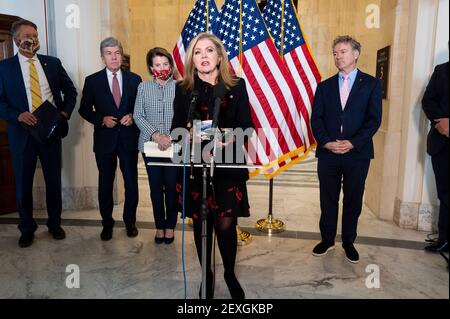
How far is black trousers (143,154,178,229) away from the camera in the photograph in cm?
378

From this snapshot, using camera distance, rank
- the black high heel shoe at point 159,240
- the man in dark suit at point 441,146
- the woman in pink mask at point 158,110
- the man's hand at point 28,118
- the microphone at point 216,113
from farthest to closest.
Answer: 1. the black high heel shoe at point 159,240
2. the man's hand at point 28,118
3. the woman in pink mask at point 158,110
4. the microphone at point 216,113
5. the man in dark suit at point 441,146

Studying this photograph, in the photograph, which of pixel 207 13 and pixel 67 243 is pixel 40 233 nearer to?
pixel 67 243

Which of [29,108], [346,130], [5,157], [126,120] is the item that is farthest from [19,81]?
[346,130]

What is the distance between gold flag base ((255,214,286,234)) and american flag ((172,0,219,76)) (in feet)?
6.35

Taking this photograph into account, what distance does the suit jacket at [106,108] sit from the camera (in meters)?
3.91

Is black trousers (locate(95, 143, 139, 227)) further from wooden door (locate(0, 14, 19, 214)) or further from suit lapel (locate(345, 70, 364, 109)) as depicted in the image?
suit lapel (locate(345, 70, 364, 109))

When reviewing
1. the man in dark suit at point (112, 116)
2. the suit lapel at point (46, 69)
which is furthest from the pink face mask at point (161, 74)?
the suit lapel at point (46, 69)

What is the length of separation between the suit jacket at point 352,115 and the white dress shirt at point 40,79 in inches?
106

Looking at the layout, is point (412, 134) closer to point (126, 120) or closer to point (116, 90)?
point (126, 120)

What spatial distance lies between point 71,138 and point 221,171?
3288 millimetres

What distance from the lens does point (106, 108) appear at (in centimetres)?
392

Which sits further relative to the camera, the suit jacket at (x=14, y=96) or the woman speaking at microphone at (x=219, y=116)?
the suit jacket at (x=14, y=96)

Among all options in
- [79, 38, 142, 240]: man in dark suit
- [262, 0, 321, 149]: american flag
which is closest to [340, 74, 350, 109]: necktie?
[262, 0, 321, 149]: american flag

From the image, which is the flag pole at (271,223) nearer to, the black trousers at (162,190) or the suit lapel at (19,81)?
the black trousers at (162,190)
